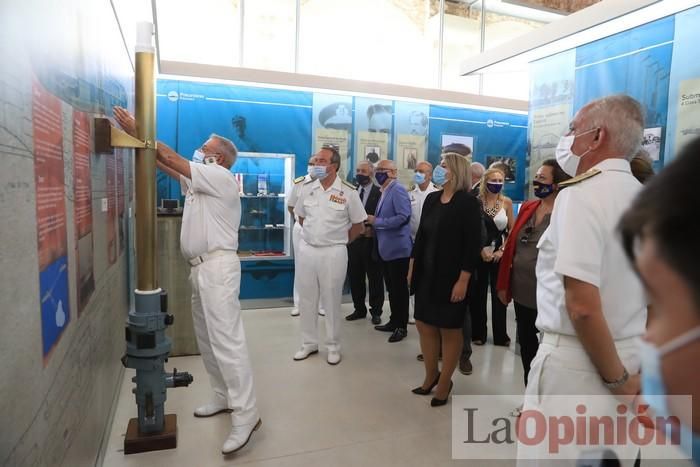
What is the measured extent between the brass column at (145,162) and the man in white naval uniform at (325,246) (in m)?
1.93

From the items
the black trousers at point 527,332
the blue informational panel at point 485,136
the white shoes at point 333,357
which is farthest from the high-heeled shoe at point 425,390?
the blue informational panel at point 485,136

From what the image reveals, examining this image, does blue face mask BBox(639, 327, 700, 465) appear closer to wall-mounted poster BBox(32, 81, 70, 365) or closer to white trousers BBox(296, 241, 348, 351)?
wall-mounted poster BBox(32, 81, 70, 365)

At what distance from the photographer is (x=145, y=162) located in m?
2.27

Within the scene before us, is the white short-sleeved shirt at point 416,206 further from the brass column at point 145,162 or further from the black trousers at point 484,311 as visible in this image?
the brass column at point 145,162

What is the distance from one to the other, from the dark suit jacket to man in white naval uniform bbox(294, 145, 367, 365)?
3.99ft

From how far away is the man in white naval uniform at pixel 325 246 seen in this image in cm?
418

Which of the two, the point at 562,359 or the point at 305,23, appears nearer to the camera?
the point at 562,359

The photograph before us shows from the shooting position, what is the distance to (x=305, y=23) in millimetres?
7047

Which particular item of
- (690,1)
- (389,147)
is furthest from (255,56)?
(690,1)

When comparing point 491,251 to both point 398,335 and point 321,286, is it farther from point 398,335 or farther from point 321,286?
point 321,286

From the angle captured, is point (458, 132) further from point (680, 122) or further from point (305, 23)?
point (680, 122)

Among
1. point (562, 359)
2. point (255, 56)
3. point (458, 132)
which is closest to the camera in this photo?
point (562, 359)

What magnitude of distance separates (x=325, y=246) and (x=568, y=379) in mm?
2857

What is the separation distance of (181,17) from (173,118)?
5.02 feet
